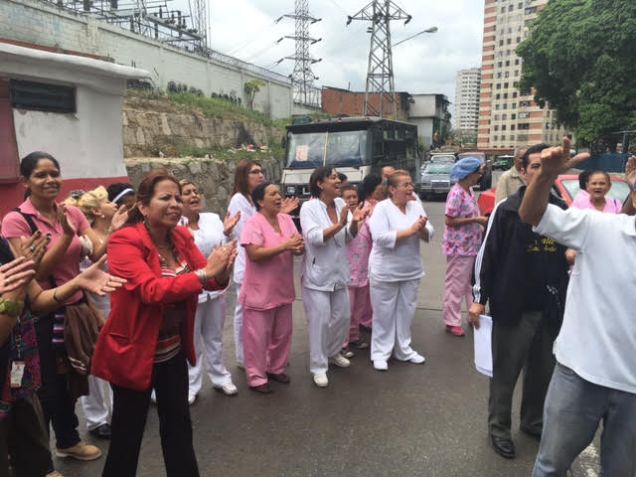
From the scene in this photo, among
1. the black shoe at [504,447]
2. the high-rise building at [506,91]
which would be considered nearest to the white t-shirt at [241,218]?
the black shoe at [504,447]

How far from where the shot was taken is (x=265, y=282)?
3.78 metres

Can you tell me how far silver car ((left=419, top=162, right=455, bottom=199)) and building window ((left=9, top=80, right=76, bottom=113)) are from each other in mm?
14267

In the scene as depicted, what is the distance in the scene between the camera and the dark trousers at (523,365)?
9.45 feet

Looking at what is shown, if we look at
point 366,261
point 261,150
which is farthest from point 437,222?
point 366,261

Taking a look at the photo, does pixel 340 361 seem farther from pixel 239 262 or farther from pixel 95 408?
pixel 95 408

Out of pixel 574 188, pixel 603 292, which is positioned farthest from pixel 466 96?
pixel 603 292

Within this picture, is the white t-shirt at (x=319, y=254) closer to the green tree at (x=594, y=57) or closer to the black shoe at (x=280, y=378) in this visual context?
the black shoe at (x=280, y=378)

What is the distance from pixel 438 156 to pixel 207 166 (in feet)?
48.6

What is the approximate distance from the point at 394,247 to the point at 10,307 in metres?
3.02

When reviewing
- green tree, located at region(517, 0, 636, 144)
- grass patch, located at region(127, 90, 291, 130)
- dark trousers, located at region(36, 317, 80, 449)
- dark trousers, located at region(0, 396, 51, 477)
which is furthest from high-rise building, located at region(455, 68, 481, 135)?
dark trousers, located at region(0, 396, 51, 477)

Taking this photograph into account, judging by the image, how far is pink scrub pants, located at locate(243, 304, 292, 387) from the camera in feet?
12.6

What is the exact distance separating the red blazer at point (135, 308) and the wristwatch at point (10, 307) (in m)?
0.49

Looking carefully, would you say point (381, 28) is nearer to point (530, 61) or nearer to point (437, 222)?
point (530, 61)

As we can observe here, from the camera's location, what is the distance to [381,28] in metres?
29.1
